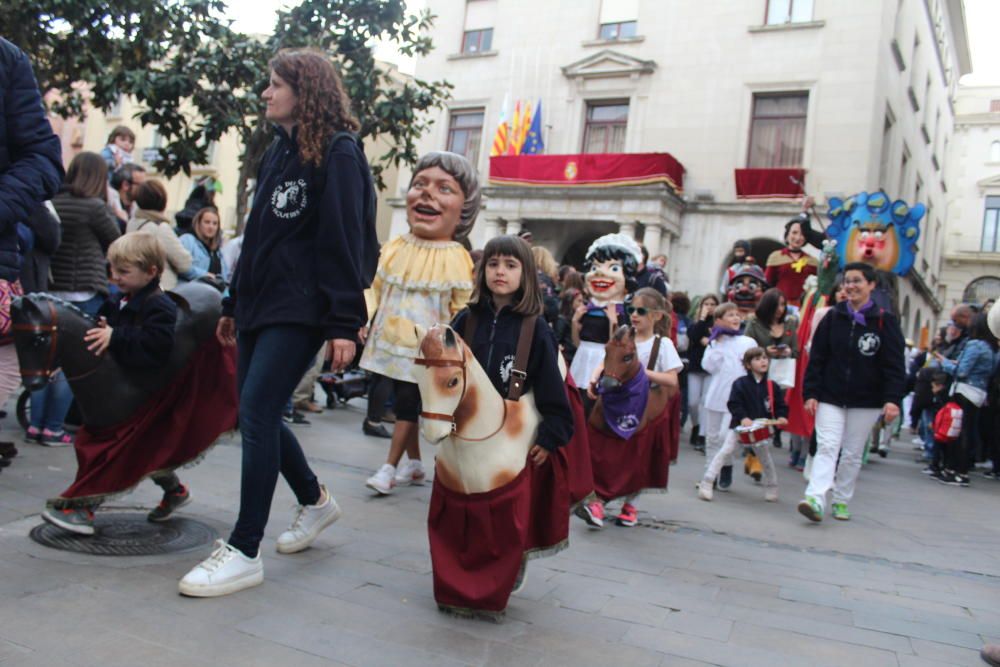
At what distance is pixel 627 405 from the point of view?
523 cm

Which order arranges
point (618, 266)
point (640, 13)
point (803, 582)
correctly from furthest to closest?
point (640, 13) → point (618, 266) → point (803, 582)

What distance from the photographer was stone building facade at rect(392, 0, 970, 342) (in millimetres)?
21516

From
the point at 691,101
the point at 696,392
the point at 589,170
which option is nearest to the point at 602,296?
the point at 696,392

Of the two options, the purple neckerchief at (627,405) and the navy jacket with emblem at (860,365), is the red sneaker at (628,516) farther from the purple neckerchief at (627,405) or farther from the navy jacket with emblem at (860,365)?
the navy jacket with emblem at (860,365)

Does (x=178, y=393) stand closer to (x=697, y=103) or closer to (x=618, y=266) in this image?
(x=618, y=266)

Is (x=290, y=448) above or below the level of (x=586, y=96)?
below

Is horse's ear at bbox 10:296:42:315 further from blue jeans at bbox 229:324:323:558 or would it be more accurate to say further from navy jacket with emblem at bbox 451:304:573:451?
navy jacket with emblem at bbox 451:304:573:451

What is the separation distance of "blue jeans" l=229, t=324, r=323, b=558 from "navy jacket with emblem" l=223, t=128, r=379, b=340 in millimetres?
82

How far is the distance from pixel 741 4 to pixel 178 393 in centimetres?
2243

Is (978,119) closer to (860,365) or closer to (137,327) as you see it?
(860,365)

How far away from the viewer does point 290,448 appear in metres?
3.74

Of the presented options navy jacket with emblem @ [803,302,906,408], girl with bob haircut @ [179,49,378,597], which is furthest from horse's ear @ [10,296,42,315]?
navy jacket with emblem @ [803,302,906,408]

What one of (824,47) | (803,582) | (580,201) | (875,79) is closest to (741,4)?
(824,47)

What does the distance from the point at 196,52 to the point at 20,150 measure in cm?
767
